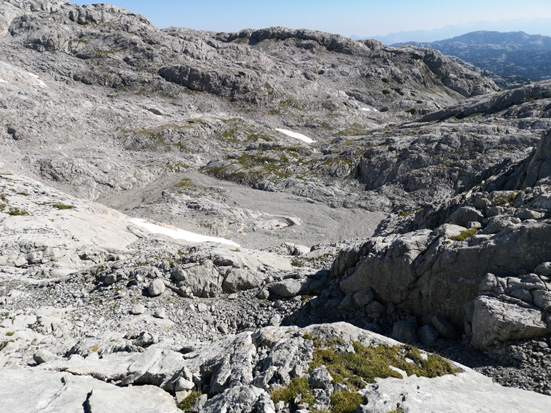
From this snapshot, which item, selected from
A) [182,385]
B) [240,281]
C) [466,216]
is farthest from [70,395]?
[466,216]

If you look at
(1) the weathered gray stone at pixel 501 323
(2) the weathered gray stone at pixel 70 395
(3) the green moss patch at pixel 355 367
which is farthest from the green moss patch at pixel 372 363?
(2) the weathered gray stone at pixel 70 395

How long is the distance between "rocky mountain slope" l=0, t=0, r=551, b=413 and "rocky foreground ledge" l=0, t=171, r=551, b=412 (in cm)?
11

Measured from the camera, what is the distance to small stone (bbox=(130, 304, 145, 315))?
22188 millimetres

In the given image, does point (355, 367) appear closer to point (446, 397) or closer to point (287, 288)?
point (446, 397)

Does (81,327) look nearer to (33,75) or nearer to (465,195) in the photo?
(465,195)

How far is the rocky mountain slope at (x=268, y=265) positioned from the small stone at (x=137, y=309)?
9 cm

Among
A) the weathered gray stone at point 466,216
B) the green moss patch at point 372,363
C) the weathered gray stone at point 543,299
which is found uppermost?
the weathered gray stone at point 466,216

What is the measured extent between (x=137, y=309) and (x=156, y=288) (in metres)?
2.12

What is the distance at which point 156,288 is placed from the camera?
24031 millimetres

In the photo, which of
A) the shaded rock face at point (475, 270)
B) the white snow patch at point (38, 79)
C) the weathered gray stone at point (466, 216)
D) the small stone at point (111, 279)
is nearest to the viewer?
the shaded rock face at point (475, 270)

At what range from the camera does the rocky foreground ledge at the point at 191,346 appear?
1168 centimetres

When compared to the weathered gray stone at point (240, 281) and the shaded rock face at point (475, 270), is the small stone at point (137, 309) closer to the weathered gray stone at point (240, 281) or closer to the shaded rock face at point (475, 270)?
the weathered gray stone at point (240, 281)

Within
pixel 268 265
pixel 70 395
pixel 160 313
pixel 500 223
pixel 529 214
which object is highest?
pixel 529 214

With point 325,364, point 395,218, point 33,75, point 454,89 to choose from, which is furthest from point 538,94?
point 33,75
